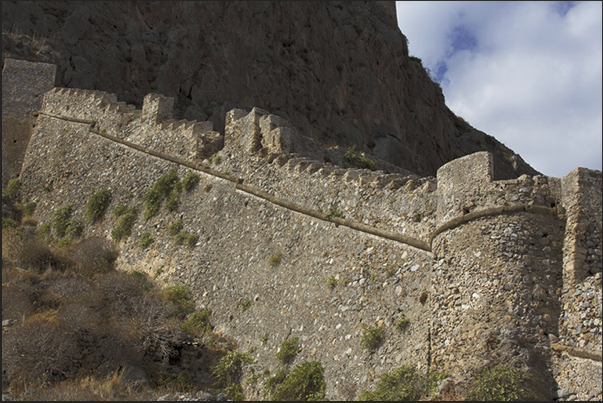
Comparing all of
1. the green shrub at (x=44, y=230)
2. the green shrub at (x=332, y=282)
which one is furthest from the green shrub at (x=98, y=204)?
the green shrub at (x=332, y=282)

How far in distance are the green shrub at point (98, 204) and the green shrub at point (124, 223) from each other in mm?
1039

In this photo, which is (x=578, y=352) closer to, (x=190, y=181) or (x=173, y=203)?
(x=190, y=181)

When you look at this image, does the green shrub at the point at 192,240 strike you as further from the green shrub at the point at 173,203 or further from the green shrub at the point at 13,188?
the green shrub at the point at 13,188

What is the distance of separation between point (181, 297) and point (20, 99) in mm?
13363

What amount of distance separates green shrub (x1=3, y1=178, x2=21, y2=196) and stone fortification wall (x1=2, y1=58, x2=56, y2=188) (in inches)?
39.8

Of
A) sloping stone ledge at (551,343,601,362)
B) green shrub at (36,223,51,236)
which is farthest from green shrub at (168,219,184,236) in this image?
sloping stone ledge at (551,343,601,362)

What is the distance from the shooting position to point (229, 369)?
14820 millimetres

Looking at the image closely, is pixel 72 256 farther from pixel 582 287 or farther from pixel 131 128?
pixel 582 287

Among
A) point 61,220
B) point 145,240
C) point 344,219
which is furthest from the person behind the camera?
point 61,220

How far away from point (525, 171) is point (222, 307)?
22.3 metres

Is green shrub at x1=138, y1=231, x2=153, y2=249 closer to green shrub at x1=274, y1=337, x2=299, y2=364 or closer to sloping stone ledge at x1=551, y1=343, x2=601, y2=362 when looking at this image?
green shrub at x1=274, y1=337, x2=299, y2=364

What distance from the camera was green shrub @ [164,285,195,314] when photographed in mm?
17375

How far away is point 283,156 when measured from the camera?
18109 millimetres

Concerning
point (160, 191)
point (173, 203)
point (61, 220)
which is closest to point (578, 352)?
point (173, 203)
